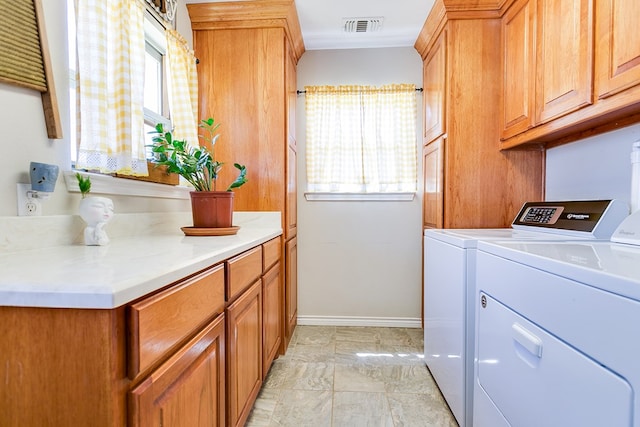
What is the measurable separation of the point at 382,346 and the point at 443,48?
2.16 metres

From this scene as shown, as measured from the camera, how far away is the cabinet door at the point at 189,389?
656 mm

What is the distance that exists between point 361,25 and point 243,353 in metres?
2.40

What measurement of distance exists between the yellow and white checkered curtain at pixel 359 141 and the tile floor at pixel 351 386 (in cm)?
125

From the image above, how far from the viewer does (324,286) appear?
8.95 ft

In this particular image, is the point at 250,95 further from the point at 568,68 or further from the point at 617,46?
the point at 617,46

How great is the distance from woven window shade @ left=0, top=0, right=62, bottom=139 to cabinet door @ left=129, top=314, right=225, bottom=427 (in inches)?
37.7

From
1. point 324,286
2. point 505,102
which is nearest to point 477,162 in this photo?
point 505,102

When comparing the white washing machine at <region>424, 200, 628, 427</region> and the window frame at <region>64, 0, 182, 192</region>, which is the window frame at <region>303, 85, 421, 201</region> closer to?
the white washing machine at <region>424, 200, 628, 427</region>

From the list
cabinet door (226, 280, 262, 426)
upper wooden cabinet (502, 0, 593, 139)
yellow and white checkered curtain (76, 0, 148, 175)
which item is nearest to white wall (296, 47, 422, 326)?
upper wooden cabinet (502, 0, 593, 139)

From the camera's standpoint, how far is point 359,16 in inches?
89.4

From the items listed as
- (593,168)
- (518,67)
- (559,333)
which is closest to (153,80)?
(518,67)

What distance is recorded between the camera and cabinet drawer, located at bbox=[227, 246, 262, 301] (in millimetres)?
1147

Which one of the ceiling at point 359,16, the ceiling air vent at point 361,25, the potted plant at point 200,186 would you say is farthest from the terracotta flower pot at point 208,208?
the ceiling air vent at point 361,25

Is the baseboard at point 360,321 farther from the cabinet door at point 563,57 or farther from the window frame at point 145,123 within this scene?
the cabinet door at point 563,57
